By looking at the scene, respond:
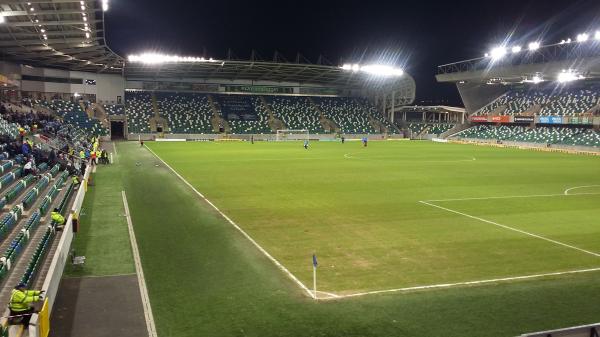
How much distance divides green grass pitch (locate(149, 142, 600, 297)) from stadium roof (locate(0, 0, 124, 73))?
1215 centimetres

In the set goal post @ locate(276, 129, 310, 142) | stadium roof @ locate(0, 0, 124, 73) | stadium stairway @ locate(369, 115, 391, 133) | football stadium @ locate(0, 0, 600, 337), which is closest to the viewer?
football stadium @ locate(0, 0, 600, 337)

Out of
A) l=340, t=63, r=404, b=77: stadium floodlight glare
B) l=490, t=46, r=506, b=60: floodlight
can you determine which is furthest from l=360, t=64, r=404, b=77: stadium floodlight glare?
l=490, t=46, r=506, b=60: floodlight

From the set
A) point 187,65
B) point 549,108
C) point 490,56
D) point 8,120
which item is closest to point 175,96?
point 187,65

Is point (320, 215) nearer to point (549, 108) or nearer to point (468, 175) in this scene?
point (468, 175)

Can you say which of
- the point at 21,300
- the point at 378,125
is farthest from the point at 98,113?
the point at 21,300

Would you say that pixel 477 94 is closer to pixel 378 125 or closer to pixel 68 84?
pixel 378 125

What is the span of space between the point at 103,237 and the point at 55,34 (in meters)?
27.8

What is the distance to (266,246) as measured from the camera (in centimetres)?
1430

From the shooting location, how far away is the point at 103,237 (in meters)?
15.1

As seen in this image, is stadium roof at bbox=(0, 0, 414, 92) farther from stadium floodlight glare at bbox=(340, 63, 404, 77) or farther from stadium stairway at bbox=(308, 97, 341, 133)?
stadium stairway at bbox=(308, 97, 341, 133)

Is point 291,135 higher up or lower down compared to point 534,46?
lower down

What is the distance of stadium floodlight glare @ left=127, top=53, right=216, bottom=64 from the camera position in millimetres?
57388

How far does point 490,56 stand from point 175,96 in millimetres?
49402

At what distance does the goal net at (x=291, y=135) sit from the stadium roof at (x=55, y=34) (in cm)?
2635
